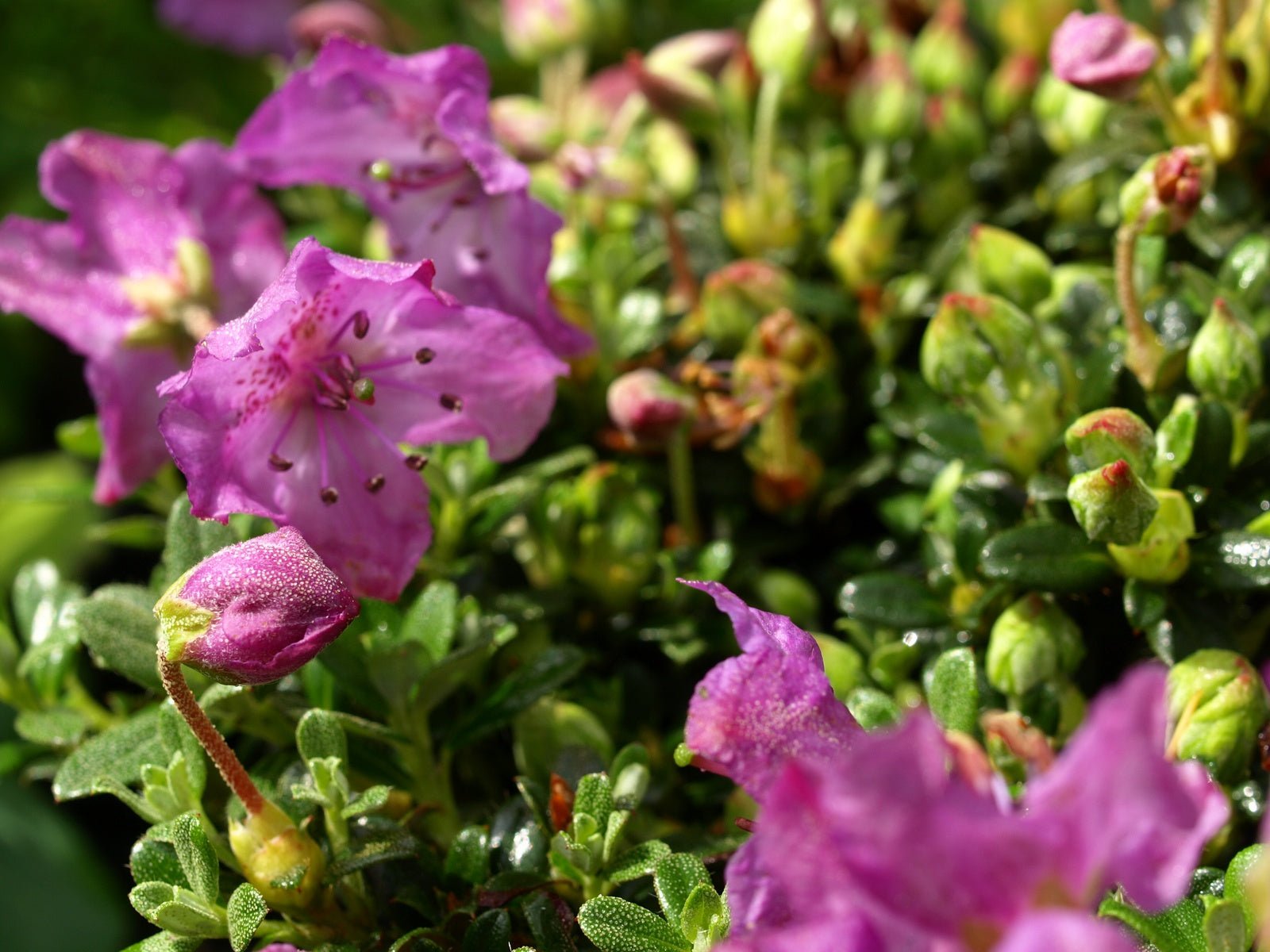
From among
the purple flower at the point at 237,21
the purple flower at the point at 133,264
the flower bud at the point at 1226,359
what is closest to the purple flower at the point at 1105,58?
the flower bud at the point at 1226,359

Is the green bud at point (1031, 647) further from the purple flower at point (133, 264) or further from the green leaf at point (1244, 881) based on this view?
the purple flower at point (133, 264)

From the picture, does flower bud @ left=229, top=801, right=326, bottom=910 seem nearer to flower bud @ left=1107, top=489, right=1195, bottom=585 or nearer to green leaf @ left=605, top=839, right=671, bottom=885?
green leaf @ left=605, top=839, right=671, bottom=885

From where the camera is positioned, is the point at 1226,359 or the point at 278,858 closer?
the point at 278,858

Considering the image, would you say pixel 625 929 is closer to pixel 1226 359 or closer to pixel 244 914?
pixel 244 914

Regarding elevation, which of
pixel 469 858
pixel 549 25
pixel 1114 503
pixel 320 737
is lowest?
pixel 469 858

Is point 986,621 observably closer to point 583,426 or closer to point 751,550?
point 751,550

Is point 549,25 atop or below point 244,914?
atop

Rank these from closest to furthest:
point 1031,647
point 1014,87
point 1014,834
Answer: point 1014,834
point 1031,647
point 1014,87

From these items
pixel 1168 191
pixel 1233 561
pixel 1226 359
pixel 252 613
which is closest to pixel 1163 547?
pixel 1233 561
